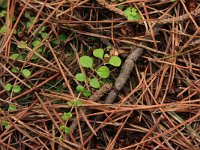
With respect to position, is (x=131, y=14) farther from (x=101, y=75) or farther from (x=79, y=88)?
(x=79, y=88)

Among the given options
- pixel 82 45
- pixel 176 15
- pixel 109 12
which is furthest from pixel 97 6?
pixel 176 15

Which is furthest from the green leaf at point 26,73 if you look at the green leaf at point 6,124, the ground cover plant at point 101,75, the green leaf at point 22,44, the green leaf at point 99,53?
the green leaf at point 99,53

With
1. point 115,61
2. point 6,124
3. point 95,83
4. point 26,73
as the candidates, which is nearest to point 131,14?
point 115,61

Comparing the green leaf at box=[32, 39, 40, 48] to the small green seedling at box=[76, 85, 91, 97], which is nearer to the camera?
the small green seedling at box=[76, 85, 91, 97]

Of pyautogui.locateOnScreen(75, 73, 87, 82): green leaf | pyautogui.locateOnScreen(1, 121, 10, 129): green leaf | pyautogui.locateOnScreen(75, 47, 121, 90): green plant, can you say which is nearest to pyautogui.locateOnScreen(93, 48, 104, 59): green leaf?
pyautogui.locateOnScreen(75, 47, 121, 90): green plant

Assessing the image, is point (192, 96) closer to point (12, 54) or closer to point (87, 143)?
point (87, 143)

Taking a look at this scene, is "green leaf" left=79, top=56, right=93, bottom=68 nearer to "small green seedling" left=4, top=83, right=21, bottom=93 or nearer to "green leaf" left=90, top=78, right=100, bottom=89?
"green leaf" left=90, top=78, right=100, bottom=89

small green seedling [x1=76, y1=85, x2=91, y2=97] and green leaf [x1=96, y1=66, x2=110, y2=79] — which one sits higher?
green leaf [x1=96, y1=66, x2=110, y2=79]

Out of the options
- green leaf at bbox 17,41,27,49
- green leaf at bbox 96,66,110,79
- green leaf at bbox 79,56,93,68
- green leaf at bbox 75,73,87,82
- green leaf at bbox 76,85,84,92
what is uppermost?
green leaf at bbox 17,41,27,49
